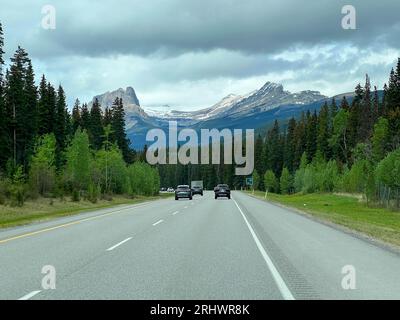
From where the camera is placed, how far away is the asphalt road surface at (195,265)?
8453 millimetres

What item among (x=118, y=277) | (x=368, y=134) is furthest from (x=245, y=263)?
(x=368, y=134)

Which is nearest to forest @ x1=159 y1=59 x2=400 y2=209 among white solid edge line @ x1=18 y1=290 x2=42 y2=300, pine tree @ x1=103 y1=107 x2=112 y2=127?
pine tree @ x1=103 y1=107 x2=112 y2=127

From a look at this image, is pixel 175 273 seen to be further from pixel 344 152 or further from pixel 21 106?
pixel 344 152

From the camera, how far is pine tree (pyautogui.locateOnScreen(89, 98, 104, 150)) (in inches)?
3999

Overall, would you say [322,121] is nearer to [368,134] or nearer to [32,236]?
[368,134]

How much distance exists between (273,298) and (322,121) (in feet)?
432

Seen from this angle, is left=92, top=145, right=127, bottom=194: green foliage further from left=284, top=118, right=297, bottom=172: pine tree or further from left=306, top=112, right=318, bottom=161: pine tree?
left=284, top=118, right=297, bottom=172: pine tree

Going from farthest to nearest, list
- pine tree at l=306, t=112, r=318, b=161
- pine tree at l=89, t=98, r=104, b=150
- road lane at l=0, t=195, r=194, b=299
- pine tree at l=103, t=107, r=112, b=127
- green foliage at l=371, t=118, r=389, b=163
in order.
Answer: pine tree at l=306, t=112, r=318, b=161, pine tree at l=103, t=107, r=112, b=127, pine tree at l=89, t=98, r=104, b=150, green foliage at l=371, t=118, r=389, b=163, road lane at l=0, t=195, r=194, b=299

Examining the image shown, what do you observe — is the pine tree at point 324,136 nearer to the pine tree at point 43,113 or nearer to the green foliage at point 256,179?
the green foliage at point 256,179

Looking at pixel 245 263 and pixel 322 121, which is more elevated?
pixel 322 121

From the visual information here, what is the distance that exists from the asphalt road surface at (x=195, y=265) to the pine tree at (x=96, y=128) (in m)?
83.6

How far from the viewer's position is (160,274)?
→ 1010 centimetres

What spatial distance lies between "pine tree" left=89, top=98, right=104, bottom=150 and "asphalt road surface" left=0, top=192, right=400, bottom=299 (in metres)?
83.6

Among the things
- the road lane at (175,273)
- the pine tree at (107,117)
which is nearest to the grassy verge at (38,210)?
the road lane at (175,273)
